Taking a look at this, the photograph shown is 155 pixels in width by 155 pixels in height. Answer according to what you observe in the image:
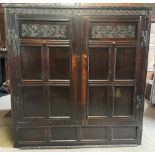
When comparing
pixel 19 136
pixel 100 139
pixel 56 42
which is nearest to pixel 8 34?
pixel 56 42

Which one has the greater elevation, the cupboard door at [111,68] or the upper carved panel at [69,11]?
the upper carved panel at [69,11]

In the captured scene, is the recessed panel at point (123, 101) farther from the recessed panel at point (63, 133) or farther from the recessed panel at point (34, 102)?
the recessed panel at point (34, 102)

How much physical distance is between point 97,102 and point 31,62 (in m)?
0.87

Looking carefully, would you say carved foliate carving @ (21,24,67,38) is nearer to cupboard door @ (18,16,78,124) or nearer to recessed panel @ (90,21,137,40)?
cupboard door @ (18,16,78,124)

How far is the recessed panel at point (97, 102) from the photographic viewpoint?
2.29 metres

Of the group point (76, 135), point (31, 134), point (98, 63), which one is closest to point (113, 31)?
point (98, 63)

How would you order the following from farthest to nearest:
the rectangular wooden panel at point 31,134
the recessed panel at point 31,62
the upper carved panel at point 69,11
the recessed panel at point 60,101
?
1. the rectangular wooden panel at point 31,134
2. the recessed panel at point 60,101
3. the recessed panel at point 31,62
4. the upper carved panel at point 69,11

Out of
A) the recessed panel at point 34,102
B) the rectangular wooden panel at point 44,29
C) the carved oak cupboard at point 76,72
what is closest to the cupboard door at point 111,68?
the carved oak cupboard at point 76,72

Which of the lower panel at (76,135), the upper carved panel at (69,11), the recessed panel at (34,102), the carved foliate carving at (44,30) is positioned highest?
the upper carved panel at (69,11)

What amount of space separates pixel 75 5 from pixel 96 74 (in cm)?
77

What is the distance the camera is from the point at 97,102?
232 centimetres

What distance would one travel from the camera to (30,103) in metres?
2.30

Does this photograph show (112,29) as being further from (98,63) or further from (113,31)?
(98,63)

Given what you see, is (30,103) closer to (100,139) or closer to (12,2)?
(100,139)
